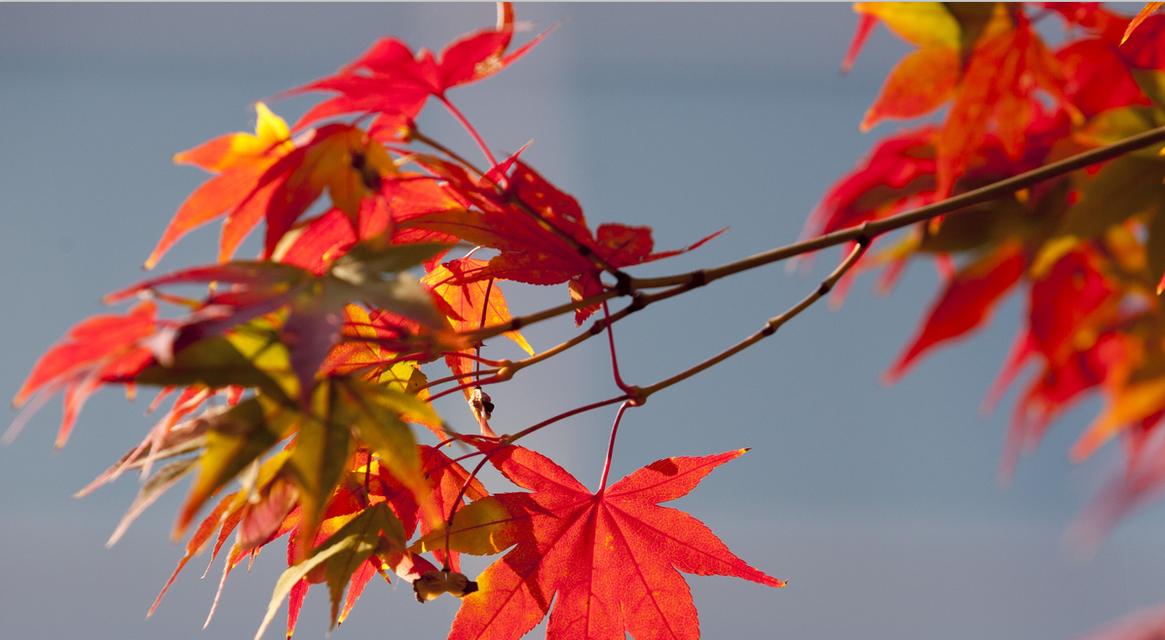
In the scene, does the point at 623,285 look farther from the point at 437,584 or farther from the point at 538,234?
the point at 437,584

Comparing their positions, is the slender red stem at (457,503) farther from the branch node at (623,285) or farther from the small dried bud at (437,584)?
the branch node at (623,285)

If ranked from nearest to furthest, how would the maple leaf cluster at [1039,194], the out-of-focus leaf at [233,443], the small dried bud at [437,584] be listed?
1. the out-of-focus leaf at [233,443]
2. the small dried bud at [437,584]
3. the maple leaf cluster at [1039,194]

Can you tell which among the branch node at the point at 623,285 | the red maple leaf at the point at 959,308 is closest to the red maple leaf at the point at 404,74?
the branch node at the point at 623,285

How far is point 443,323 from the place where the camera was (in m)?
0.37

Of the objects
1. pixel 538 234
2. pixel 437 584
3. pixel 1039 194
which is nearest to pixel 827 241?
pixel 538 234

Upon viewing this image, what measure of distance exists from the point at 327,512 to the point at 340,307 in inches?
7.6

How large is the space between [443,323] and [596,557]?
27cm

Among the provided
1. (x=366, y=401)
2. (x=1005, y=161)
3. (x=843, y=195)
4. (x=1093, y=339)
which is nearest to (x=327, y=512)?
(x=366, y=401)

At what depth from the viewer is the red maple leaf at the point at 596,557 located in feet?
1.80

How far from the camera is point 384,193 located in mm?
483

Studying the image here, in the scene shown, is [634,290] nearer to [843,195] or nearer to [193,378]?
[193,378]

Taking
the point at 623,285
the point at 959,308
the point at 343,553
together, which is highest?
the point at 959,308

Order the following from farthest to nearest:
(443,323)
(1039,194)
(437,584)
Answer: (1039,194)
(437,584)
(443,323)

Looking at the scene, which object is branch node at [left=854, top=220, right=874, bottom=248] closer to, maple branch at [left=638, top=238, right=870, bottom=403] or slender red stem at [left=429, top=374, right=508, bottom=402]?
maple branch at [left=638, top=238, right=870, bottom=403]
